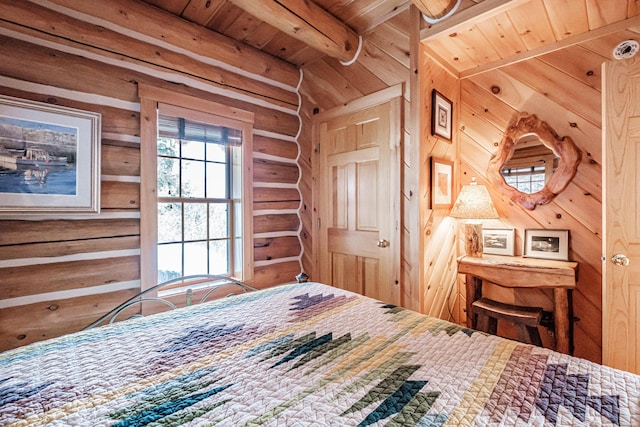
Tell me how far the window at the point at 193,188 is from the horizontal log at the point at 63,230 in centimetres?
12

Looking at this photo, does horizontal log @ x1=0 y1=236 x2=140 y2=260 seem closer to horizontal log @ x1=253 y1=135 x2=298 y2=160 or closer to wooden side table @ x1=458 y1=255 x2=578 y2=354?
horizontal log @ x1=253 y1=135 x2=298 y2=160

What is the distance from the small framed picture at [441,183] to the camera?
8.01 feet

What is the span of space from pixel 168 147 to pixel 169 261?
0.91 m

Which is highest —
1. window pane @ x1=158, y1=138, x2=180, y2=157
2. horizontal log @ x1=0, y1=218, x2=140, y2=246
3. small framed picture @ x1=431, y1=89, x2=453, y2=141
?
small framed picture @ x1=431, y1=89, x2=453, y2=141

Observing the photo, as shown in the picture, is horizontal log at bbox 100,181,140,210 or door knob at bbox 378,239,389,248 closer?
horizontal log at bbox 100,181,140,210

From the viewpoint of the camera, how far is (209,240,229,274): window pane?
2.67m

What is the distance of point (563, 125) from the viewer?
2328mm

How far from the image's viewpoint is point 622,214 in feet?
5.92

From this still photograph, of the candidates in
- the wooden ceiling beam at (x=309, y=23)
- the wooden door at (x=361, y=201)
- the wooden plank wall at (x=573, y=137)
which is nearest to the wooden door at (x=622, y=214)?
the wooden plank wall at (x=573, y=137)

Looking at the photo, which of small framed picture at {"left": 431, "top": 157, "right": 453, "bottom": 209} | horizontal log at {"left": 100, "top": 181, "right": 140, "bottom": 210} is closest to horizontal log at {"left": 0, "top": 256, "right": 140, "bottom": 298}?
horizontal log at {"left": 100, "top": 181, "right": 140, "bottom": 210}

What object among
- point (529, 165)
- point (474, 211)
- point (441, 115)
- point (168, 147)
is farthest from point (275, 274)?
point (529, 165)

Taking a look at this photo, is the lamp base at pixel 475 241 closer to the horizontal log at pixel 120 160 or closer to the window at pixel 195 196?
the window at pixel 195 196

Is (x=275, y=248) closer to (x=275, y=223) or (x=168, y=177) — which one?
(x=275, y=223)

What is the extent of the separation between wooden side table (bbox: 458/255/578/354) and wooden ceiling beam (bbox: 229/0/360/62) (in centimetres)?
209
